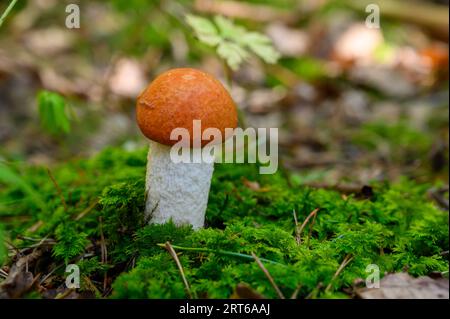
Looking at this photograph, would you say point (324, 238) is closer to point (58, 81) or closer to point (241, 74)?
point (58, 81)

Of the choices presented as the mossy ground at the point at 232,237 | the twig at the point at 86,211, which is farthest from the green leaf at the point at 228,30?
the twig at the point at 86,211

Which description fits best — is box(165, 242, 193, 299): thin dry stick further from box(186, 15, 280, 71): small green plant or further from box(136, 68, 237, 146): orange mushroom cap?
box(186, 15, 280, 71): small green plant

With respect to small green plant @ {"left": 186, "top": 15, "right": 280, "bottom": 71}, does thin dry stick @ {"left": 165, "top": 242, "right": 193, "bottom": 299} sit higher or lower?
lower

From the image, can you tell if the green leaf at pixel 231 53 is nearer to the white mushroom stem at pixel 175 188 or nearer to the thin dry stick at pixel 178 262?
the white mushroom stem at pixel 175 188

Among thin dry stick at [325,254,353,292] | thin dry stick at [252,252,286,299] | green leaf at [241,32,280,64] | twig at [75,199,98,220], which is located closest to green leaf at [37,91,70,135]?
twig at [75,199,98,220]

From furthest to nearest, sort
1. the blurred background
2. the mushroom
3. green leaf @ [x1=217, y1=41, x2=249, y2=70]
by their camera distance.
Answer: the blurred background
green leaf @ [x1=217, y1=41, x2=249, y2=70]
the mushroom

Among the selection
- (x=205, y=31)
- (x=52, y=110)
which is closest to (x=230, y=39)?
(x=205, y=31)

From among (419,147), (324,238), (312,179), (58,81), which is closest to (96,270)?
(324,238)
